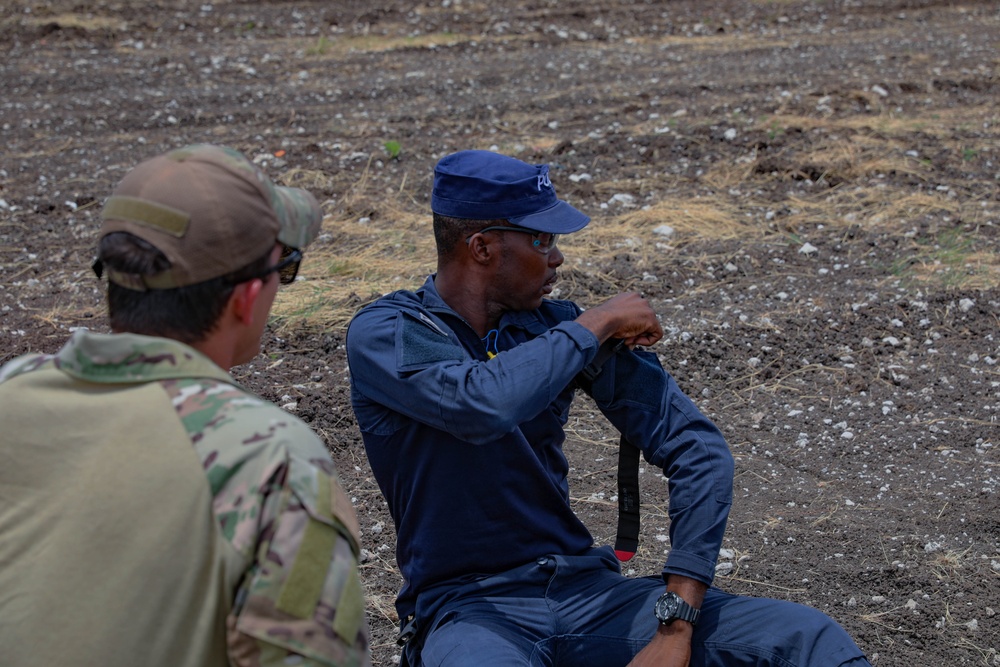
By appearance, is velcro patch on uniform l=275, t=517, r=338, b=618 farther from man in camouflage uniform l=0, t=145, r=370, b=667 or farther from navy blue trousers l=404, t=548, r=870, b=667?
navy blue trousers l=404, t=548, r=870, b=667

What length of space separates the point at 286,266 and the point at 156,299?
0.25 m

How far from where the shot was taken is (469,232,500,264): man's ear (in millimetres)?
2605

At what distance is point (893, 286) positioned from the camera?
5703 millimetres

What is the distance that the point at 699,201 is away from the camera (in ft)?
23.0

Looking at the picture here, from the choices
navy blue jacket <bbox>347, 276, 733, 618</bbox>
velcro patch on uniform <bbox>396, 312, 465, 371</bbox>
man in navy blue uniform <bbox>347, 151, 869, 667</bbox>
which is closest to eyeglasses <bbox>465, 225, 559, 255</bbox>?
man in navy blue uniform <bbox>347, 151, 869, 667</bbox>

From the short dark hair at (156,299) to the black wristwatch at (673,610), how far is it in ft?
4.20

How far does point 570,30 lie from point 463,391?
1166 centimetres

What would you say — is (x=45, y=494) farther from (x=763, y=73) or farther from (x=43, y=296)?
(x=763, y=73)

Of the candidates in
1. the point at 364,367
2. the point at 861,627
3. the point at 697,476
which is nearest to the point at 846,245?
the point at 861,627

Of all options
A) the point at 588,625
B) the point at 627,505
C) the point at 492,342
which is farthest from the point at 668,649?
the point at 492,342

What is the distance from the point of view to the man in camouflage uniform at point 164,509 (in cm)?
138

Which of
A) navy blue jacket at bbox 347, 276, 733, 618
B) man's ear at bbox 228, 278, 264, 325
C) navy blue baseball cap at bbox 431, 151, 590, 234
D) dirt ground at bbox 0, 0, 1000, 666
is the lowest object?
dirt ground at bbox 0, 0, 1000, 666

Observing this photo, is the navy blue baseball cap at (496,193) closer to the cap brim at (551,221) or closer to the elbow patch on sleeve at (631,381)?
the cap brim at (551,221)

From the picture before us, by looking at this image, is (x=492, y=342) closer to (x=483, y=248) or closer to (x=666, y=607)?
(x=483, y=248)
